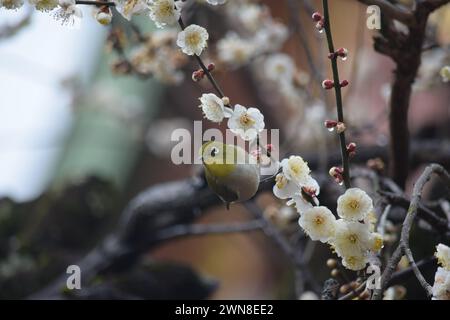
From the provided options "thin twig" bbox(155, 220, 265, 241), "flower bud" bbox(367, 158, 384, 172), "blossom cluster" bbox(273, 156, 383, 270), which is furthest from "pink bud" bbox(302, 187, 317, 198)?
"thin twig" bbox(155, 220, 265, 241)

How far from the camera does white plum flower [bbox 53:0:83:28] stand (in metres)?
0.58

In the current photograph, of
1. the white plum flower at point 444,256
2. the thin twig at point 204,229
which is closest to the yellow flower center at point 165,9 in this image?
the white plum flower at point 444,256

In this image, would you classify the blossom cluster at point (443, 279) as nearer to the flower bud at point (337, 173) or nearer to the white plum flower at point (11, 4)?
the flower bud at point (337, 173)

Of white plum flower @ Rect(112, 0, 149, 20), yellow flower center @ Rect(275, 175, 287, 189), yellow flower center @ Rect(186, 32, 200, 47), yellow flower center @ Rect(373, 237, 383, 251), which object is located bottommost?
yellow flower center @ Rect(373, 237, 383, 251)

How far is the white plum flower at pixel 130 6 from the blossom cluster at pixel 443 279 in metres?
0.34

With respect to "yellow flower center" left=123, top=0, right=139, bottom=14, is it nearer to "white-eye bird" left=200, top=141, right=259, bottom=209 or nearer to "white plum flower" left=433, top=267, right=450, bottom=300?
"white-eye bird" left=200, top=141, right=259, bottom=209

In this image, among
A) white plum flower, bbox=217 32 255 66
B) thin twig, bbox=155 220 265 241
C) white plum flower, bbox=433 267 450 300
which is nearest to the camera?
white plum flower, bbox=433 267 450 300

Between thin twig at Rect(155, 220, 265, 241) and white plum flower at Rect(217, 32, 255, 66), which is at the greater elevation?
white plum flower at Rect(217, 32, 255, 66)

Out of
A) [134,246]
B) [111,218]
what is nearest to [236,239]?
[111,218]

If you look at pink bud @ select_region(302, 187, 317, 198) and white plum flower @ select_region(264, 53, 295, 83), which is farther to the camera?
white plum flower @ select_region(264, 53, 295, 83)

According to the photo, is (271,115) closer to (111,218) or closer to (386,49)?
(111,218)

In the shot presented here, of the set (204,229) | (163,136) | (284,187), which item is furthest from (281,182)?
(163,136)

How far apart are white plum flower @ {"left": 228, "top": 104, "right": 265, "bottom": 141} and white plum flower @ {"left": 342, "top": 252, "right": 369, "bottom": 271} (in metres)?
0.14
